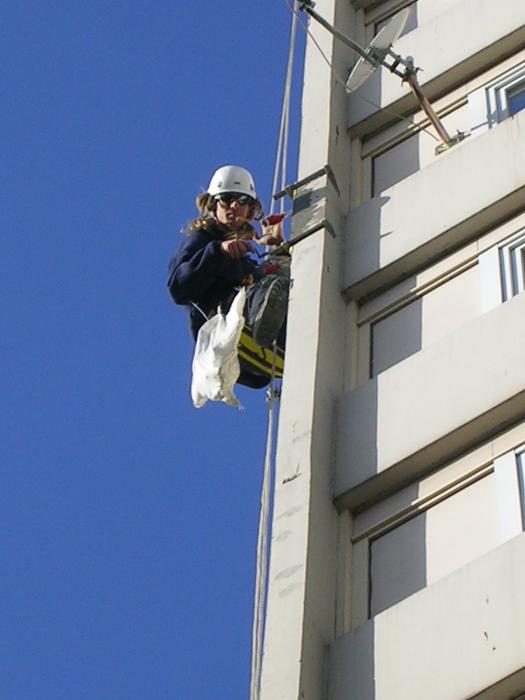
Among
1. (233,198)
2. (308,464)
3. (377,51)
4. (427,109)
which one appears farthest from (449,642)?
(377,51)

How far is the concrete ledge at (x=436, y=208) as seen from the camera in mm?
11406

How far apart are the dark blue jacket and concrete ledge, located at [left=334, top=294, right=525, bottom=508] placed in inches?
83.0

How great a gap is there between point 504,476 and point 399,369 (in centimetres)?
119

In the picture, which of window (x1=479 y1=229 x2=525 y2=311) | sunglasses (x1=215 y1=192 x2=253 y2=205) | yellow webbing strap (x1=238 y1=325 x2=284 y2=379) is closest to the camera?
window (x1=479 y1=229 x2=525 y2=311)

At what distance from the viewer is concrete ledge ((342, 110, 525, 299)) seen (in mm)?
11406

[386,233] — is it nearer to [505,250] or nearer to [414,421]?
[505,250]

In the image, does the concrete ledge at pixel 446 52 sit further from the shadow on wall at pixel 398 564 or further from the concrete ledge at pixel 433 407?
the shadow on wall at pixel 398 564

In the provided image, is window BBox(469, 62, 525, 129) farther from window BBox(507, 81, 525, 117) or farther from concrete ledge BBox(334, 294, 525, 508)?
concrete ledge BBox(334, 294, 525, 508)

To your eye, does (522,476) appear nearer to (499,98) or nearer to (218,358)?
(218,358)

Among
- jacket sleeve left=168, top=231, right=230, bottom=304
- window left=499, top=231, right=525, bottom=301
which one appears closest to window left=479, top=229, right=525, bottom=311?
window left=499, top=231, right=525, bottom=301

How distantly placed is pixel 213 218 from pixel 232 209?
157mm

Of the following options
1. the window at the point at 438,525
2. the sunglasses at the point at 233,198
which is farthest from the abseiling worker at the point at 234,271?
the window at the point at 438,525

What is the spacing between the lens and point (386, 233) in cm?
1189

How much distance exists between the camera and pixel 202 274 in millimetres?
12227
